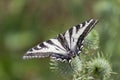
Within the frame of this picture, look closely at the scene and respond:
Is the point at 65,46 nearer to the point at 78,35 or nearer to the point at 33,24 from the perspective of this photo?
the point at 78,35

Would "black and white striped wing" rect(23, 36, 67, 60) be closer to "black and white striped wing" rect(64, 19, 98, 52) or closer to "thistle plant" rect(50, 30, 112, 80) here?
"black and white striped wing" rect(64, 19, 98, 52)

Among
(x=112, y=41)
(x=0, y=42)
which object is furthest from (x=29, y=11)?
(x=112, y=41)

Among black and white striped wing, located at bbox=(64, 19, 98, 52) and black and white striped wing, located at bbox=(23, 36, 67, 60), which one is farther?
black and white striped wing, located at bbox=(64, 19, 98, 52)

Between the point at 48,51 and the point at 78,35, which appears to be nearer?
the point at 48,51

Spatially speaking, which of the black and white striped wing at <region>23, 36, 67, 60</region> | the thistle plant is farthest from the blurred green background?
the black and white striped wing at <region>23, 36, 67, 60</region>

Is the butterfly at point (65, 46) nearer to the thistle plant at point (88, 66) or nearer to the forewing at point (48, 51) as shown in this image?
the forewing at point (48, 51)

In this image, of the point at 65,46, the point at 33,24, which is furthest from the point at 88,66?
the point at 33,24
